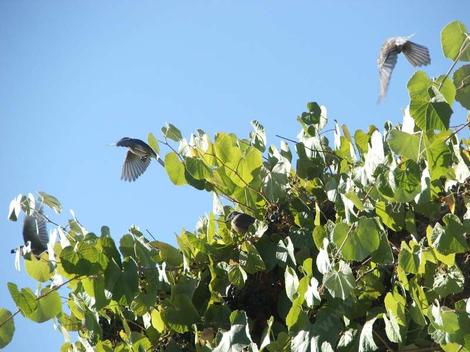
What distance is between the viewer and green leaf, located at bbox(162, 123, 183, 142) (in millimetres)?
1670

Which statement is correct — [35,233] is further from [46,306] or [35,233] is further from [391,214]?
[391,214]

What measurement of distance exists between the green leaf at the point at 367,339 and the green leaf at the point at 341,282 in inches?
2.0

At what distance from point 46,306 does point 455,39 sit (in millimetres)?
839

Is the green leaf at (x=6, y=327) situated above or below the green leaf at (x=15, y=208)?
below

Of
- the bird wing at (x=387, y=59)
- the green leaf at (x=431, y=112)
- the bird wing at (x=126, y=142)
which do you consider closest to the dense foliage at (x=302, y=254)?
the green leaf at (x=431, y=112)

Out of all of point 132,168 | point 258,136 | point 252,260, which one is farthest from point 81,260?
point 132,168

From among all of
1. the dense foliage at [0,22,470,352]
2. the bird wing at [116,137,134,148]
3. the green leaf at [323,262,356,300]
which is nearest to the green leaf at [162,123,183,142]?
the dense foliage at [0,22,470,352]

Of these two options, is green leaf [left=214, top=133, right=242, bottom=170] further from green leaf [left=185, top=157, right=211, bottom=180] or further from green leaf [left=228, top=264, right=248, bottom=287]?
green leaf [left=228, top=264, right=248, bottom=287]

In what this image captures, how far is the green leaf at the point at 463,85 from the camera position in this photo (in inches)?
47.1

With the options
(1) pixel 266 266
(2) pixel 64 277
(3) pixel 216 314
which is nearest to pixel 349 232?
(1) pixel 266 266

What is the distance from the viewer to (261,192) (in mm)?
1592

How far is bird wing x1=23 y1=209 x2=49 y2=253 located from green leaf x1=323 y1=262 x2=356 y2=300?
0.82m

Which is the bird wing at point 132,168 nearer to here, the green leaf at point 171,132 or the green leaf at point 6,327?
the green leaf at point 171,132

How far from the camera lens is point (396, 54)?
6.66ft
